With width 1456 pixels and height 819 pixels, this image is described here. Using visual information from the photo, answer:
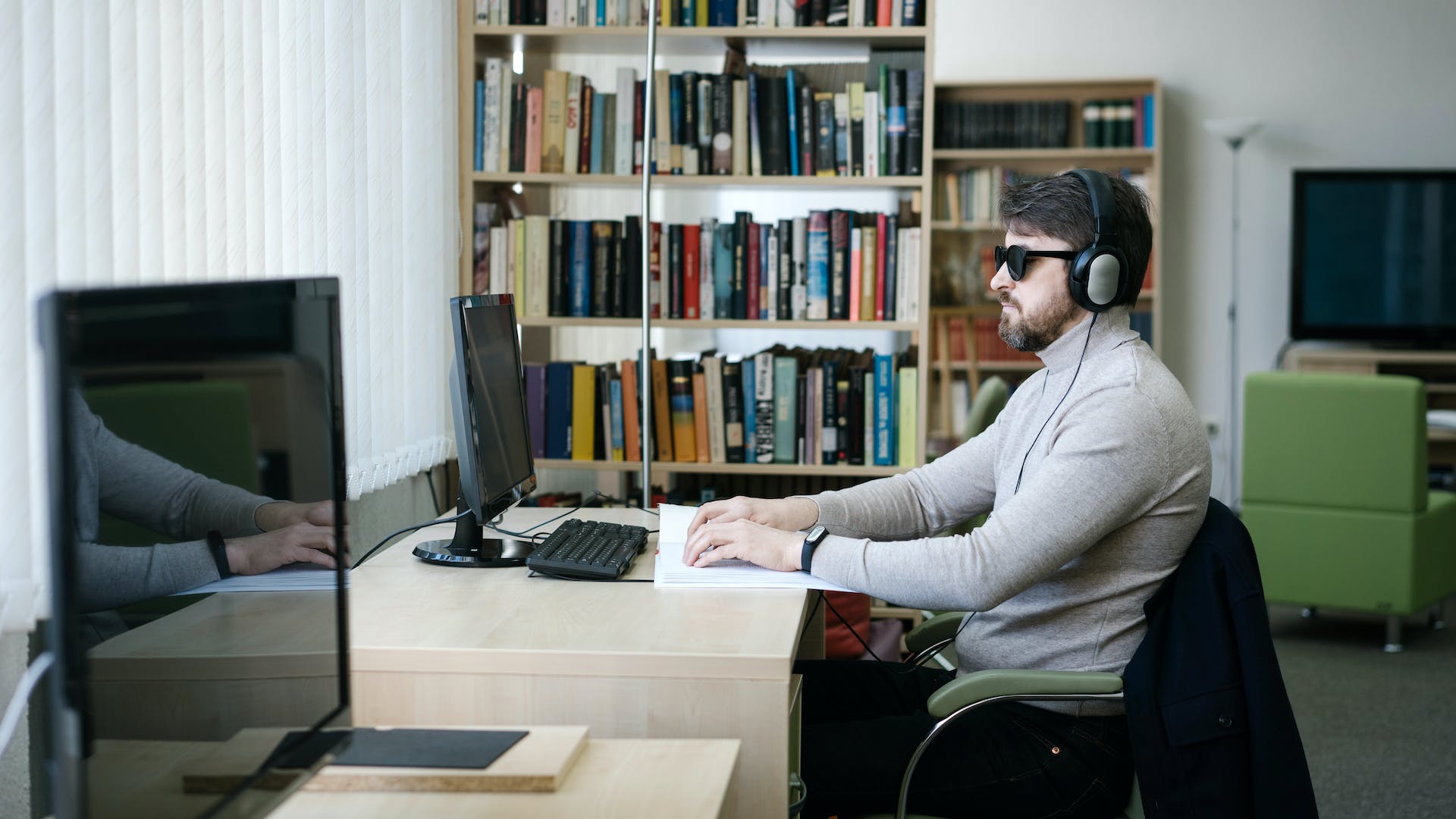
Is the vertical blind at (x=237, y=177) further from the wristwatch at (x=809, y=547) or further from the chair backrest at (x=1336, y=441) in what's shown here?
the chair backrest at (x=1336, y=441)

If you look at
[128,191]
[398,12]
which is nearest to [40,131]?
[128,191]

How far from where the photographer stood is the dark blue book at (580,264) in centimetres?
297

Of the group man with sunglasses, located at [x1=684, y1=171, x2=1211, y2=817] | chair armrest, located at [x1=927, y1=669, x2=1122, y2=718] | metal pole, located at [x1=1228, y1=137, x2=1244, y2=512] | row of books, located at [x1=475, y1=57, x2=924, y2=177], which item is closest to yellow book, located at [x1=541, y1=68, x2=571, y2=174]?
row of books, located at [x1=475, y1=57, x2=924, y2=177]

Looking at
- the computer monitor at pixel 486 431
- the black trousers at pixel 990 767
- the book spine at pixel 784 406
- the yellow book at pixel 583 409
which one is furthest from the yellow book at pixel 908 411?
the black trousers at pixel 990 767

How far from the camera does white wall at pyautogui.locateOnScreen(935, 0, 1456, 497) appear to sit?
6.05m

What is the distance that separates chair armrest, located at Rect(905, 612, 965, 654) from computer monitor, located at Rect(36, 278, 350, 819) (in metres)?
1.11

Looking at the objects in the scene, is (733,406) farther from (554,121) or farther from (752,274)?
(554,121)

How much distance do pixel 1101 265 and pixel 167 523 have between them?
123 centimetres

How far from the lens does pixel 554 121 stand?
9.62ft

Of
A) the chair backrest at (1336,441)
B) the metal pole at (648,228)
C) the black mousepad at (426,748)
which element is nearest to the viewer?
the black mousepad at (426,748)

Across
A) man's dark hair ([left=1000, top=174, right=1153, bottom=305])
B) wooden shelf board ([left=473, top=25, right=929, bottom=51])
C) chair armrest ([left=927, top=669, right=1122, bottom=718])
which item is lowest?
chair armrest ([left=927, top=669, right=1122, bottom=718])

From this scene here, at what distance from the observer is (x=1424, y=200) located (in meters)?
5.97

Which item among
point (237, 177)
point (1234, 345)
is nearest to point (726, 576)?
point (237, 177)

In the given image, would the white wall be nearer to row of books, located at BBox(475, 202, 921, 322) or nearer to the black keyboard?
row of books, located at BBox(475, 202, 921, 322)
